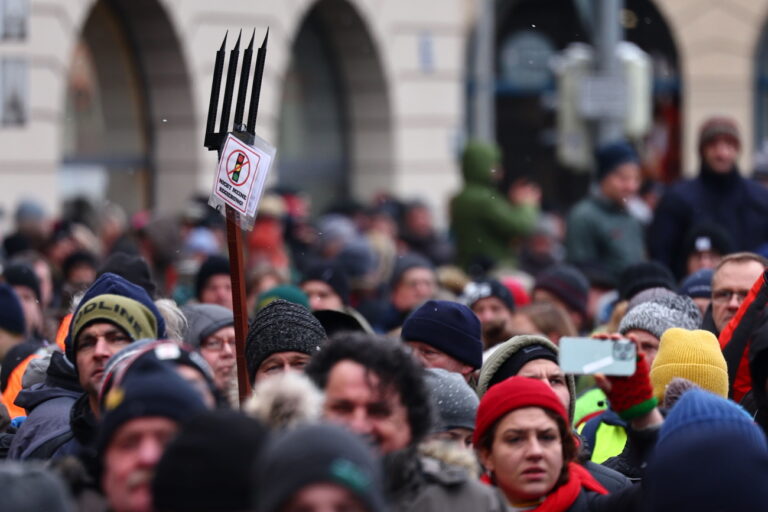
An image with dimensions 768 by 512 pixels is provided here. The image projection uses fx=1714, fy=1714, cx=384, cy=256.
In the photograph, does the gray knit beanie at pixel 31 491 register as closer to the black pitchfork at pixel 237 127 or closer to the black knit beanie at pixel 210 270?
the black pitchfork at pixel 237 127

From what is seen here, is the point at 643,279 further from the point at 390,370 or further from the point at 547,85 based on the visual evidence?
the point at 547,85

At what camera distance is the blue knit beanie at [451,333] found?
6.40m

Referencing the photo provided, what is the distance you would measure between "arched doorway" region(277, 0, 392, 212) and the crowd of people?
10.7m

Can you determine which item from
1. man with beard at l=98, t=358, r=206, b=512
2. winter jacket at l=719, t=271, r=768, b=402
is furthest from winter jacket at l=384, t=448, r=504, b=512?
winter jacket at l=719, t=271, r=768, b=402

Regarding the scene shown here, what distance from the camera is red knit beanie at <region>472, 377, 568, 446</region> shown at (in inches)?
200

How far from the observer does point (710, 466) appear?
4133 millimetres

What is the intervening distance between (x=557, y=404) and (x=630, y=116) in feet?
36.4

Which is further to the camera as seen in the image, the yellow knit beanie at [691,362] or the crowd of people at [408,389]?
the yellow knit beanie at [691,362]

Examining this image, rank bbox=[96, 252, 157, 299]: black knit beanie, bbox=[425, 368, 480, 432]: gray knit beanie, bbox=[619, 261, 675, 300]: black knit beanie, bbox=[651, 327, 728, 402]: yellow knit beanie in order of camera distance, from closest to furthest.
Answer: bbox=[425, 368, 480, 432]: gray knit beanie < bbox=[651, 327, 728, 402]: yellow knit beanie < bbox=[96, 252, 157, 299]: black knit beanie < bbox=[619, 261, 675, 300]: black knit beanie

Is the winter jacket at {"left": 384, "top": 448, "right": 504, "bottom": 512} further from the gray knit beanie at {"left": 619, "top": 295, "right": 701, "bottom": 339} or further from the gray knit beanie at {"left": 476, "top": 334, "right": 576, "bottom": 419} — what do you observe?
the gray knit beanie at {"left": 619, "top": 295, "right": 701, "bottom": 339}

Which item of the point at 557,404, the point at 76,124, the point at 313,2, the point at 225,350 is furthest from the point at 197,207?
the point at 557,404

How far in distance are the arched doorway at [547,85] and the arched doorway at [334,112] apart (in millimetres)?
7325

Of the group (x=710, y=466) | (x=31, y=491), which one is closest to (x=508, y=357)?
(x=710, y=466)

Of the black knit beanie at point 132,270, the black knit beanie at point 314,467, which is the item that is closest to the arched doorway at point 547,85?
the black knit beanie at point 132,270
